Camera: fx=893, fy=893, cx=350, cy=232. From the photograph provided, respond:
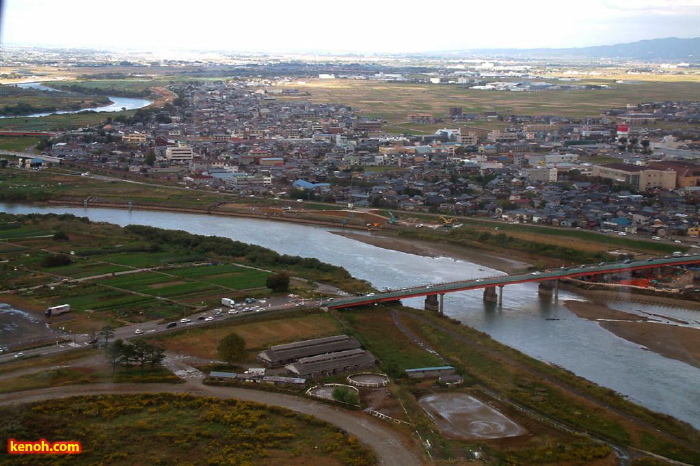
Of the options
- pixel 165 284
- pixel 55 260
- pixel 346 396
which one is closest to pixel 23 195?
pixel 55 260

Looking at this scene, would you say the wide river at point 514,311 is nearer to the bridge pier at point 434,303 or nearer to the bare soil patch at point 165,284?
the bridge pier at point 434,303

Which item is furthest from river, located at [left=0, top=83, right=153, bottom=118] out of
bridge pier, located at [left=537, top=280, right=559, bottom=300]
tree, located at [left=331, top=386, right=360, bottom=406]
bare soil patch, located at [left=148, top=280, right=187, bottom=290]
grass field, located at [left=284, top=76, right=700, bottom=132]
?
tree, located at [left=331, top=386, right=360, bottom=406]

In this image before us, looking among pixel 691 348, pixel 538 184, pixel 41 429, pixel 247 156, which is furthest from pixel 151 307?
pixel 247 156

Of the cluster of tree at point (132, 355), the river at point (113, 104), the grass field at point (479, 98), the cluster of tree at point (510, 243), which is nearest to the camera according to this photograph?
the cluster of tree at point (132, 355)

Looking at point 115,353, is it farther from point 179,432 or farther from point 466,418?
point 466,418

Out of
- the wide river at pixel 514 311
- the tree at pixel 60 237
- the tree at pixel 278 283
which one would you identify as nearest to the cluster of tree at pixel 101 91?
the wide river at pixel 514 311
